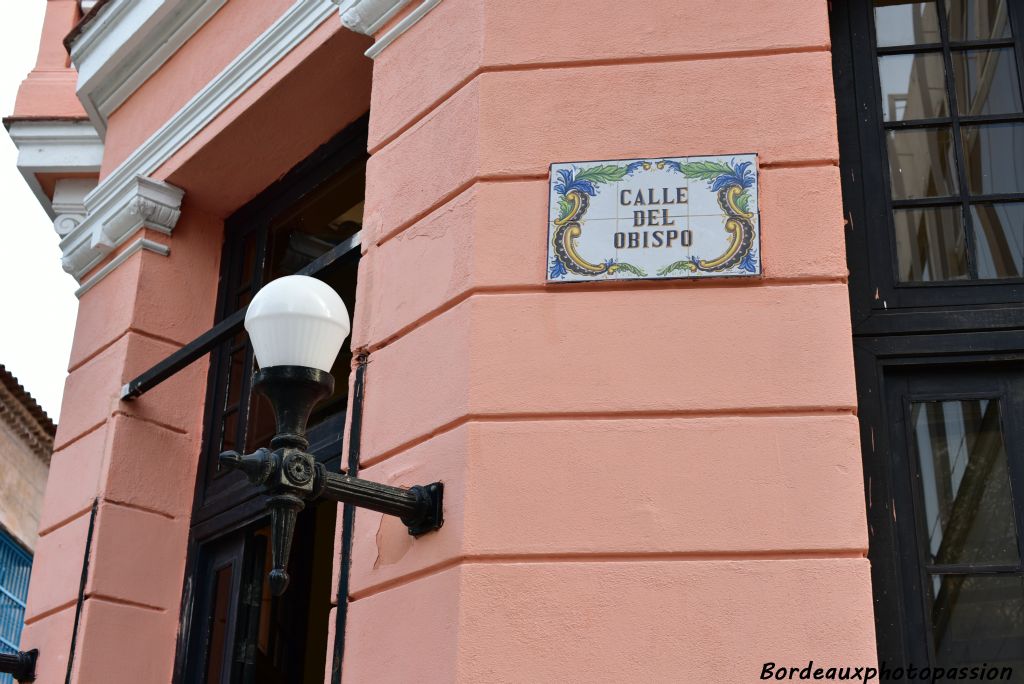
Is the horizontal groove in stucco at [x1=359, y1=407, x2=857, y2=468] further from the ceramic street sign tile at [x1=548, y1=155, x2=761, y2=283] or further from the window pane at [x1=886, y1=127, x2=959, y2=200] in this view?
the window pane at [x1=886, y1=127, x2=959, y2=200]

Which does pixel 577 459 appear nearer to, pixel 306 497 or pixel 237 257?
pixel 306 497

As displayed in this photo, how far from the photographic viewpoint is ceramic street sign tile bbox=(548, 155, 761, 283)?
16.8ft

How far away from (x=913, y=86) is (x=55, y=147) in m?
5.66

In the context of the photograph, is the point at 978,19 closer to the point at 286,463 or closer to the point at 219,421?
the point at 286,463

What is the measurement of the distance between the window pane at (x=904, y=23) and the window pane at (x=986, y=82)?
0.17 metres

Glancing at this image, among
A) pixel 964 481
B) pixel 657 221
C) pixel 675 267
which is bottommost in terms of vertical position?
pixel 964 481

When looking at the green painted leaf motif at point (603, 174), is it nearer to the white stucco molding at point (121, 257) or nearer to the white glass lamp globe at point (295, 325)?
the white glass lamp globe at point (295, 325)

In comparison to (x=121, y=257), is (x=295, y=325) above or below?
below

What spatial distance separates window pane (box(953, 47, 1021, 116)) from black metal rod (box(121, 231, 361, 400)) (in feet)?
8.85

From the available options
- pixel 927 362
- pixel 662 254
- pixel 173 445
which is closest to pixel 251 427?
pixel 173 445

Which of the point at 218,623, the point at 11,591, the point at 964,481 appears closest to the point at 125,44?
the point at 218,623

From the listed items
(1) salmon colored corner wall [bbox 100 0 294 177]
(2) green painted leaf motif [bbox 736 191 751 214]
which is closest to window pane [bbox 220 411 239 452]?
(1) salmon colored corner wall [bbox 100 0 294 177]

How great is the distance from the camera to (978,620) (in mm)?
4828

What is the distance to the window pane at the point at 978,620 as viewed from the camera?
4762mm
